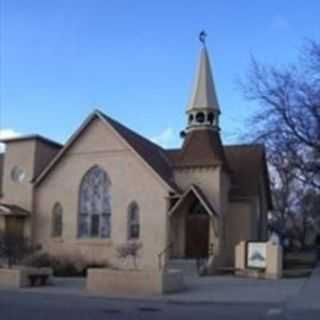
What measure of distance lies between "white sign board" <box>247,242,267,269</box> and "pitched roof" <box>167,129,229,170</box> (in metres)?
6.52

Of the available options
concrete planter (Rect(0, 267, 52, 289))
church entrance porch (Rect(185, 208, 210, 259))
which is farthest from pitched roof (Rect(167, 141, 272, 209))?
concrete planter (Rect(0, 267, 52, 289))

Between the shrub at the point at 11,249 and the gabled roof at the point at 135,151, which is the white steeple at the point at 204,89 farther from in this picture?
the shrub at the point at 11,249

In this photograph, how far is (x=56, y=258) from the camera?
124 feet

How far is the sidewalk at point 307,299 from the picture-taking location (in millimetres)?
19203

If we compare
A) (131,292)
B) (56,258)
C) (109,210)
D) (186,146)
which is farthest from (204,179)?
(131,292)

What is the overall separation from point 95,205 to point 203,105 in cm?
844

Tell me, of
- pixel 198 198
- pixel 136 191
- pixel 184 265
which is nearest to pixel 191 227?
pixel 198 198

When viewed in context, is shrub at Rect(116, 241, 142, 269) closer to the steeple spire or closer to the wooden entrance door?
the wooden entrance door

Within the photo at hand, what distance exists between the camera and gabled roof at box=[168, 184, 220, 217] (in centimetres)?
3609

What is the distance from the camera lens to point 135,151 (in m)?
38.4

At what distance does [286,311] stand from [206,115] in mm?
22613

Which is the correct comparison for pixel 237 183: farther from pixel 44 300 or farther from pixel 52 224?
pixel 44 300

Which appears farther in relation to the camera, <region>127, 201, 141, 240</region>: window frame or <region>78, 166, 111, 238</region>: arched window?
<region>78, 166, 111, 238</region>: arched window

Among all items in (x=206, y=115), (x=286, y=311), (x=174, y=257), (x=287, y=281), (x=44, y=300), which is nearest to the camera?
(x=286, y=311)
